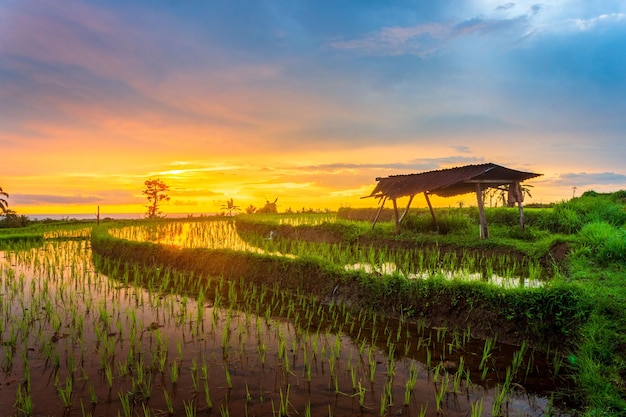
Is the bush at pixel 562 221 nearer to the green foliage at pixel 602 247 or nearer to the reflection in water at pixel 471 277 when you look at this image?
the green foliage at pixel 602 247

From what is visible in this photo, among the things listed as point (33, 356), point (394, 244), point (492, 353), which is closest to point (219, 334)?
point (33, 356)

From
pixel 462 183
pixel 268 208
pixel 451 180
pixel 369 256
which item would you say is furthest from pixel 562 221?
pixel 268 208

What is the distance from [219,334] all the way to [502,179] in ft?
37.0

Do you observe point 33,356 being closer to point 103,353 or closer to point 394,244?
point 103,353

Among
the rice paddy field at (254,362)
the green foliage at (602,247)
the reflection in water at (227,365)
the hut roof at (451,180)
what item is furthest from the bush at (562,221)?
the reflection in water at (227,365)

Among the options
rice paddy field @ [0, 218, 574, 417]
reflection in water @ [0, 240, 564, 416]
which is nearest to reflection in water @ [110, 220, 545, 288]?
rice paddy field @ [0, 218, 574, 417]

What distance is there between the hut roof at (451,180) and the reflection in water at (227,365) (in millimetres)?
7472

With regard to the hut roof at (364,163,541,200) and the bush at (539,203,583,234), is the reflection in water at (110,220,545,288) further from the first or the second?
the bush at (539,203,583,234)

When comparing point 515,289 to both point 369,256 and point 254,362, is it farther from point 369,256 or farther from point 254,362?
point 369,256

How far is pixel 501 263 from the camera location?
33.3 feet

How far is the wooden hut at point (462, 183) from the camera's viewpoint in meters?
13.0

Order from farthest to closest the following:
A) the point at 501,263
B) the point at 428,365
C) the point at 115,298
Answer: the point at 501,263 → the point at 115,298 → the point at 428,365

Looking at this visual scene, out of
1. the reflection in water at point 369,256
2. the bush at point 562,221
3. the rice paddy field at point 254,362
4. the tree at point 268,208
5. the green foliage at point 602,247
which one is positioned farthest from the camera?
the tree at point 268,208

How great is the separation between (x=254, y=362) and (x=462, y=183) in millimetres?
10515
